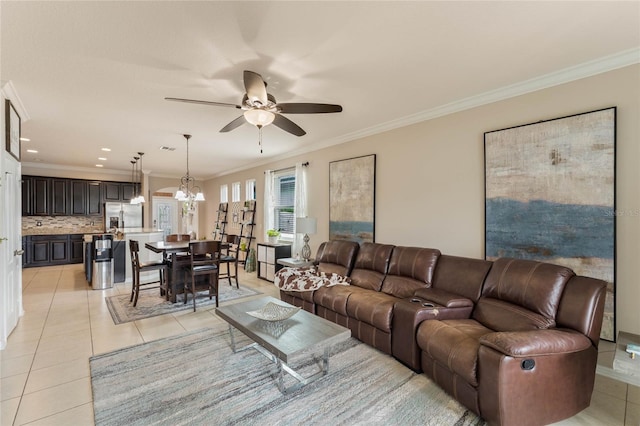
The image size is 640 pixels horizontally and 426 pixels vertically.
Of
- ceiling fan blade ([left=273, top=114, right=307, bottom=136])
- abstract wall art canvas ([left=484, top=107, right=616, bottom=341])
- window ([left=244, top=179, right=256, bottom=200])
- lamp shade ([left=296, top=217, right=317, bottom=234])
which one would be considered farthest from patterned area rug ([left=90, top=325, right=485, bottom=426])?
window ([left=244, top=179, right=256, bottom=200])

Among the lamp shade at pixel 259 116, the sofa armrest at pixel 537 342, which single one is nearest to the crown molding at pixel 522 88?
the lamp shade at pixel 259 116

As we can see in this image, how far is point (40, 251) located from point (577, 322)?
411 inches

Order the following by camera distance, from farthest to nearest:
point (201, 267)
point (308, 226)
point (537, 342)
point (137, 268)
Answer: point (308, 226)
point (201, 267)
point (137, 268)
point (537, 342)

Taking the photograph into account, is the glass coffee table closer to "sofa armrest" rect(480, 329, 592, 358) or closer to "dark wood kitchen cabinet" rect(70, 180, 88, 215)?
"sofa armrest" rect(480, 329, 592, 358)

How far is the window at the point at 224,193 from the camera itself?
891 centimetres

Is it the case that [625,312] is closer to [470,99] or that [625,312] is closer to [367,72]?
[470,99]

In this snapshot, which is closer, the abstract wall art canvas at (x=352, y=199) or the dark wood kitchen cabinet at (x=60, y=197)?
the abstract wall art canvas at (x=352, y=199)

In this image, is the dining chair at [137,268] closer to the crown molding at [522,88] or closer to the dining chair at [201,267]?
the dining chair at [201,267]

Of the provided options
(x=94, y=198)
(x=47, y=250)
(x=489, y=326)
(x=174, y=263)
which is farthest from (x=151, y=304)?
(x=94, y=198)

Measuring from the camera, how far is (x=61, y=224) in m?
8.08

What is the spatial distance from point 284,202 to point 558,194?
5.01 meters

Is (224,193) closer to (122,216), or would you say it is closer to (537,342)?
(122,216)

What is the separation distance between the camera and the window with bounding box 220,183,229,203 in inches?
351

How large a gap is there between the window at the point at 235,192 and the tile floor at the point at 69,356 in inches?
157
